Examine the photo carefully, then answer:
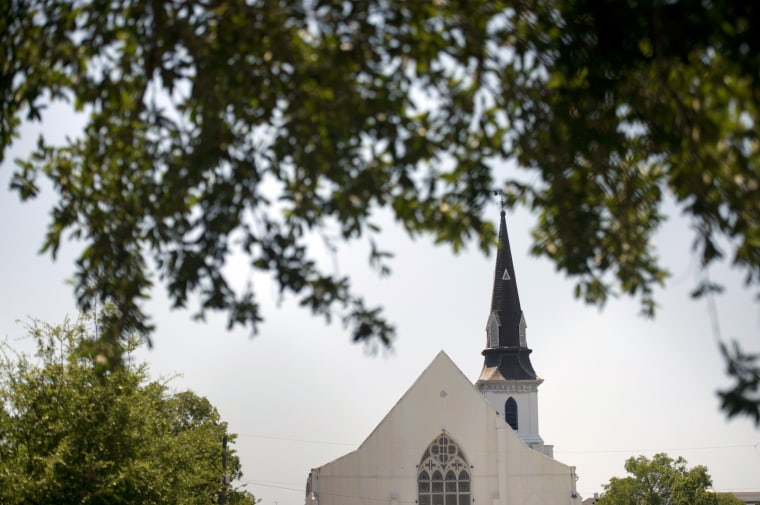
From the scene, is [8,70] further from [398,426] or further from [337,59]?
[398,426]

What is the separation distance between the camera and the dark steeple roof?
58.7 m

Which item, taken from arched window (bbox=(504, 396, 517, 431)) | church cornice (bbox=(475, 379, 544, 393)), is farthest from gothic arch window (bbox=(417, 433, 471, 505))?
church cornice (bbox=(475, 379, 544, 393))

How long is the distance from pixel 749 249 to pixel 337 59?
9.84 feet

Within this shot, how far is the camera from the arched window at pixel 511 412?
187 feet

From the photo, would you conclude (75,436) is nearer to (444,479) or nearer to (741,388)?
(741,388)

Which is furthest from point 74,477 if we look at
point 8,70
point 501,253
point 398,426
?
point 501,253

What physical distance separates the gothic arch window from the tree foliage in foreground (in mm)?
42551

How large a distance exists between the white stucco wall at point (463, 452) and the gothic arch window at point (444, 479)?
0.30 m

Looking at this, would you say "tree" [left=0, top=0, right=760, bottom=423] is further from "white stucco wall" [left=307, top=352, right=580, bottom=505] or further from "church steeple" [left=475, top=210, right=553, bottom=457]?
"church steeple" [left=475, top=210, right=553, bottom=457]

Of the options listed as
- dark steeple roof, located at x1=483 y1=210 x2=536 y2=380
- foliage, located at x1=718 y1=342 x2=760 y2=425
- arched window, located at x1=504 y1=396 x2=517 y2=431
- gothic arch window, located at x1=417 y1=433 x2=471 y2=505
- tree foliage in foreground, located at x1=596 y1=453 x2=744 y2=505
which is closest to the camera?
foliage, located at x1=718 y1=342 x2=760 y2=425

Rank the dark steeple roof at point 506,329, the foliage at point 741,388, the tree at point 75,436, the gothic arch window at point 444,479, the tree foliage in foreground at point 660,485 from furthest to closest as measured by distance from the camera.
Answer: the tree foliage in foreground at point 660,485, the dark steeple roof at point 506,329, the gothic arch window at point 444,479, the tree at point 75,436, the foliage at point 741,388

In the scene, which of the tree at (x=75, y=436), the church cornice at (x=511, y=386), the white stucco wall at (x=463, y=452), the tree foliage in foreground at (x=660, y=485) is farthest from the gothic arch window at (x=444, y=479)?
the tree foliage in foreground at (x=660, y=485)

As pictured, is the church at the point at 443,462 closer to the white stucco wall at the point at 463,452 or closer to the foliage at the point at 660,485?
the white stucco wall at the point at 463,452

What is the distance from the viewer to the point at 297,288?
24.4 feet
